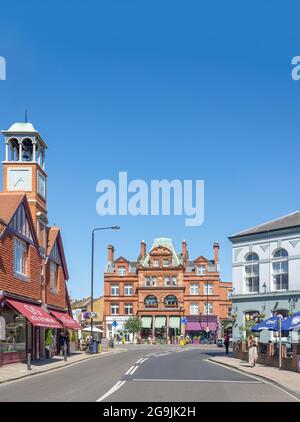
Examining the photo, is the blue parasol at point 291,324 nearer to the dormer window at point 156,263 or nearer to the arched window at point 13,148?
the arched window at point 13,148

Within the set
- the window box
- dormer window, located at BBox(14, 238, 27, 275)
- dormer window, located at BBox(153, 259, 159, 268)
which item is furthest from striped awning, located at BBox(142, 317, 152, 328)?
the window box

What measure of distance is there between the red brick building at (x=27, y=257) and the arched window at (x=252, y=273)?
39.7 ft

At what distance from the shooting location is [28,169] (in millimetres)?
41938

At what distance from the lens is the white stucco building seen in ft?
147

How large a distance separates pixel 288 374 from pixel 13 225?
1517cm

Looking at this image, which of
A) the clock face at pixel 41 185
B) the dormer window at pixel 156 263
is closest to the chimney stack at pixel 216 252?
the dormer window at pixel 156 263

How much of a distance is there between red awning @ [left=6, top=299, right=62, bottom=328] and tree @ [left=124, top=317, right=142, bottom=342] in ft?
188

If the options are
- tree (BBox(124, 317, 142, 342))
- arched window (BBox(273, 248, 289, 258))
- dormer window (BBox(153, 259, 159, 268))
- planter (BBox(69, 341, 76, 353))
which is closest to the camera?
arched window (BBox(273, 248, 289, 258))

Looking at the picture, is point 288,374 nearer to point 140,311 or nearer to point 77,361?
point 77,361

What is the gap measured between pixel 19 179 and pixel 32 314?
9928 mm

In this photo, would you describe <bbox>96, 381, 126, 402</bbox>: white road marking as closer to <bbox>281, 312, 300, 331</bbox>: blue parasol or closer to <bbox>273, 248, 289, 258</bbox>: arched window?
<bbox>281, 312, 300, 331</bbox>: blue parasol

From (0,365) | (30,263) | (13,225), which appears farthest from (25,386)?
(30,263)

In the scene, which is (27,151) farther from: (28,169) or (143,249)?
(143,249)
